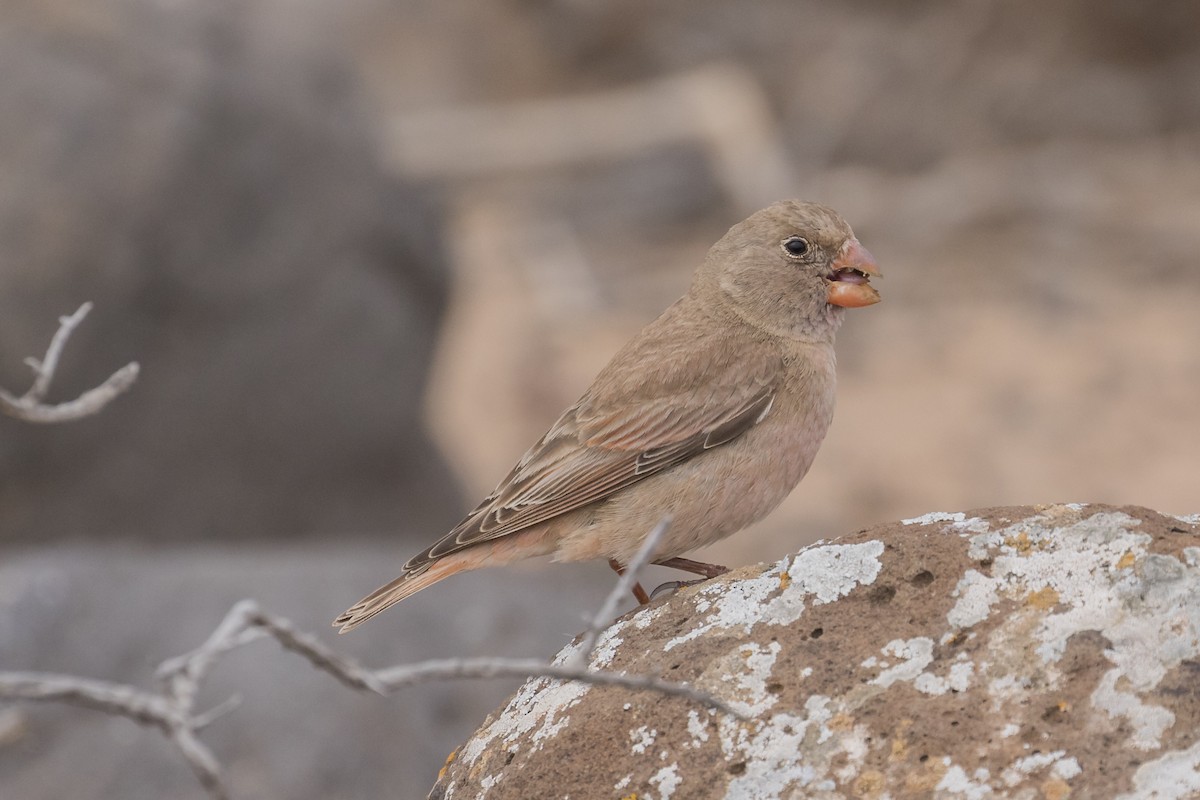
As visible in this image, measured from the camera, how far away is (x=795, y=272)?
5.09 metres

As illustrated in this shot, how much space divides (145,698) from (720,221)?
555 inches

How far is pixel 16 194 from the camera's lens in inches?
331

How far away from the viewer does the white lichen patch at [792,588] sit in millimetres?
3373

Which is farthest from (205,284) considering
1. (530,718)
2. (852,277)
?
(530,718)

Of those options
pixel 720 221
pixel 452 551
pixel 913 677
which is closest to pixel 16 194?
pixel 452 551

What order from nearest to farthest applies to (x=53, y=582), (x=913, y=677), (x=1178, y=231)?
(x=913, y=677) → (x=53, y=582) → (x=1178, y=231)

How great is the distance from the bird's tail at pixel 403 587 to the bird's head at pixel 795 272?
3.99 ft

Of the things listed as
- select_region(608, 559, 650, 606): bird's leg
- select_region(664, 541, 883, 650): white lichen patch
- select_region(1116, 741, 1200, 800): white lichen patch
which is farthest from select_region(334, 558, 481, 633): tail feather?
select_region(1116, 741, 1200, 800): white lichen patch

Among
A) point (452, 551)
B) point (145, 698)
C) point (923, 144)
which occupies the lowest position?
point (145, 698)

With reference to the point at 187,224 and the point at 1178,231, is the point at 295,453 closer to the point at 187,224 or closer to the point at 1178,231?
the point at 187,224

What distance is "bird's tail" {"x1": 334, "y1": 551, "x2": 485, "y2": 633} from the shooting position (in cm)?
448

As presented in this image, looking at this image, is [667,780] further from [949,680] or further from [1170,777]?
[1170,777]

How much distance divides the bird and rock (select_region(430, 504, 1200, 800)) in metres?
1.00

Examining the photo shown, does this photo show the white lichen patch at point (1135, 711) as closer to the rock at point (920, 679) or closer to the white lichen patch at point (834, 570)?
the rock at point (920, 679)
